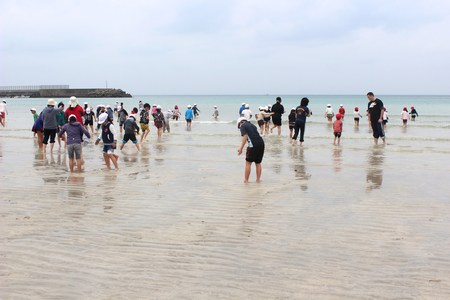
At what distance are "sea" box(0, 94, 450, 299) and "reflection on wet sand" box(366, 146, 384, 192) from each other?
0.08 m

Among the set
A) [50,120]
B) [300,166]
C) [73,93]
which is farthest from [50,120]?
[73,93]

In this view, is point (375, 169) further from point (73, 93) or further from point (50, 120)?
point (73, 93)

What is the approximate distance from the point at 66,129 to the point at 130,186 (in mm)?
2643

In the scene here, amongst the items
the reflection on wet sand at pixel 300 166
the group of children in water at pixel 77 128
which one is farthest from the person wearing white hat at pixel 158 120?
the reflection on wet sand at pixel 300 166

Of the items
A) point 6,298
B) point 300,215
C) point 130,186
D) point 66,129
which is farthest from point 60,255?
point 66,129

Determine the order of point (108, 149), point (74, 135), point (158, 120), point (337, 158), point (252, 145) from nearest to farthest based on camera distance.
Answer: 1. point (252, 145)
2. point (74, 135)
3. point (108, 149)
4. point (337, 158)
5. point (158, 120)

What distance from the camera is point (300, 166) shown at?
12914mm

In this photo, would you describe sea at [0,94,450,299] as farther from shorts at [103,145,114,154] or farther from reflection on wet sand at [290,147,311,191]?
shorts at [103,145,114,154]

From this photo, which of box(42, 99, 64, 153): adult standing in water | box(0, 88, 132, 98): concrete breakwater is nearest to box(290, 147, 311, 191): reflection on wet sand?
box(42, 99, 64, 153): adult standing in water

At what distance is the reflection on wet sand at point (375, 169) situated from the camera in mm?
10165

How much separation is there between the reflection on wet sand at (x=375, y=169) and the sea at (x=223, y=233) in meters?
0.08

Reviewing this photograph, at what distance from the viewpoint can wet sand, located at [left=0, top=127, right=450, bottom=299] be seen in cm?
483

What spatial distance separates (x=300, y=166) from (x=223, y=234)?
22.1ft

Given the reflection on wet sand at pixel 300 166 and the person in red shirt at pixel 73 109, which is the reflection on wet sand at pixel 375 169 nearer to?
the reflection on wet sand at pixel 300 166
